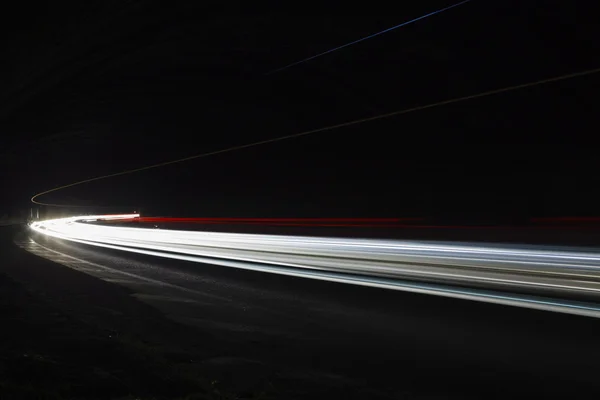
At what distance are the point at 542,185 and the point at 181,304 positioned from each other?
70.8ft

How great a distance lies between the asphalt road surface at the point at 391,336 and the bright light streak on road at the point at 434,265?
0.46 m

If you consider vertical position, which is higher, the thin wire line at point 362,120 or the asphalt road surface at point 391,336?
the thin wire line at point 362,120

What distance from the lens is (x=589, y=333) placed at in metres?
7.12

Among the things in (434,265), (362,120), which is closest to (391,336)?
(434,265)

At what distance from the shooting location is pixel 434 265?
11.4 meters

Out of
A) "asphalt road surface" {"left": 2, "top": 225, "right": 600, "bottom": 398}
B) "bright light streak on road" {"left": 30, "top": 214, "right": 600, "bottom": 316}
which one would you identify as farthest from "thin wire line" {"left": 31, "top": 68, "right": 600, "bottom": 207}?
"asphalt road surface" {"left": 2, "top": 225, "right": 600, "bottom": 398}

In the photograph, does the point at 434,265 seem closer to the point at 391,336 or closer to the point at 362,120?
the point at 391,336

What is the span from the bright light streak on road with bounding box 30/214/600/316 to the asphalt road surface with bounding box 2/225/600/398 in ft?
1.50

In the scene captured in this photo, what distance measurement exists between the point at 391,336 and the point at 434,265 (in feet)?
13.8

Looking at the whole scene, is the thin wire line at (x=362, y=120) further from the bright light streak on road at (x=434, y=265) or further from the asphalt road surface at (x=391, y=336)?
the asphalt road surface at (x=391, y=336)

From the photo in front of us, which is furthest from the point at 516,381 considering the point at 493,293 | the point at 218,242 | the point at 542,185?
the point at 542,185

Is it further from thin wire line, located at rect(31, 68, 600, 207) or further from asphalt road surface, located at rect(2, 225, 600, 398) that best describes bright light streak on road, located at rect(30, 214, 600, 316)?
thin wire line, located at rect(31, 68, 600, 207)

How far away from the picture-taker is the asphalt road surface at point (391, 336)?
5.47m

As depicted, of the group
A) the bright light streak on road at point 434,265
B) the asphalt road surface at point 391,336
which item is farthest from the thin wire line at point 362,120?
the asphalt road surface at point 391,336
